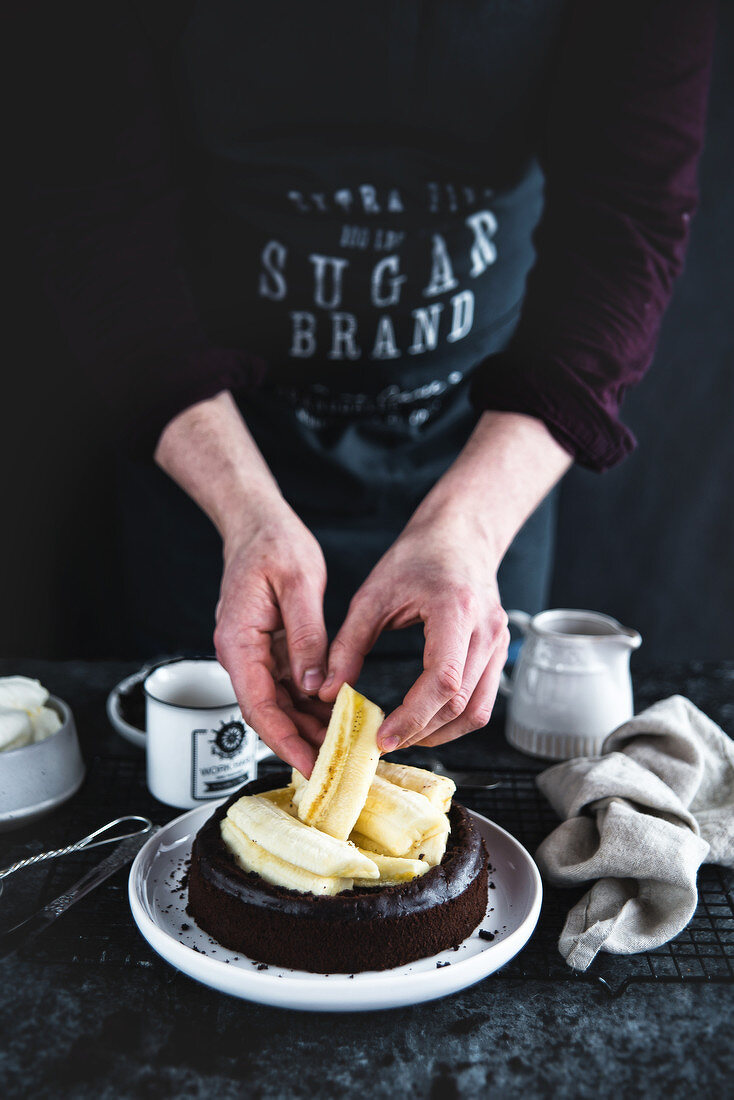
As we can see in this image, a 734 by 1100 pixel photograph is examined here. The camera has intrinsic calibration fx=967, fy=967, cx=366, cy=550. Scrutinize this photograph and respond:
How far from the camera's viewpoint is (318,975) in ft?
2.95

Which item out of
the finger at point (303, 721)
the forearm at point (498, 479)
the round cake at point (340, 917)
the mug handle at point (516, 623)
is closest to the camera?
the round cake at point (340, 917)

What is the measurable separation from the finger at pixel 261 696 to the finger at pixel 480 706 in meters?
0.14

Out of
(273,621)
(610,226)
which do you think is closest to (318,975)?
(273,621)

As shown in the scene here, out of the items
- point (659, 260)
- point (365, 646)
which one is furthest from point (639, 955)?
point (659, 260)

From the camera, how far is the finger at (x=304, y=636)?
1.09 meters

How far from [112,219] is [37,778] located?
36.3 inches

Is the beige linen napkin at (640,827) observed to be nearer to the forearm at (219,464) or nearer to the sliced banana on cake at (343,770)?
the sliced banana on cake at (343,770)

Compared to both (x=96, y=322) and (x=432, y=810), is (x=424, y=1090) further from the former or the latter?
(x=96, y=322)

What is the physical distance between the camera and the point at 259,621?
1.11m

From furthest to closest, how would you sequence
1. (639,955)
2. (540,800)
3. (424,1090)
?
(540,800), (639,955), (424,1090)

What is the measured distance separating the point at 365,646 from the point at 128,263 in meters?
0.82

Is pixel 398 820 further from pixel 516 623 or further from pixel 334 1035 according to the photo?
pixel 516 623

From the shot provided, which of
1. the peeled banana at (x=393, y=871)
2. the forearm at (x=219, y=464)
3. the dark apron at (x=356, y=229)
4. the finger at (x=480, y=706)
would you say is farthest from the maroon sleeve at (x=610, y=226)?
the peeled banana at (x=393, y=871)

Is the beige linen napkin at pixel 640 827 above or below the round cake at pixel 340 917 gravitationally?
below
